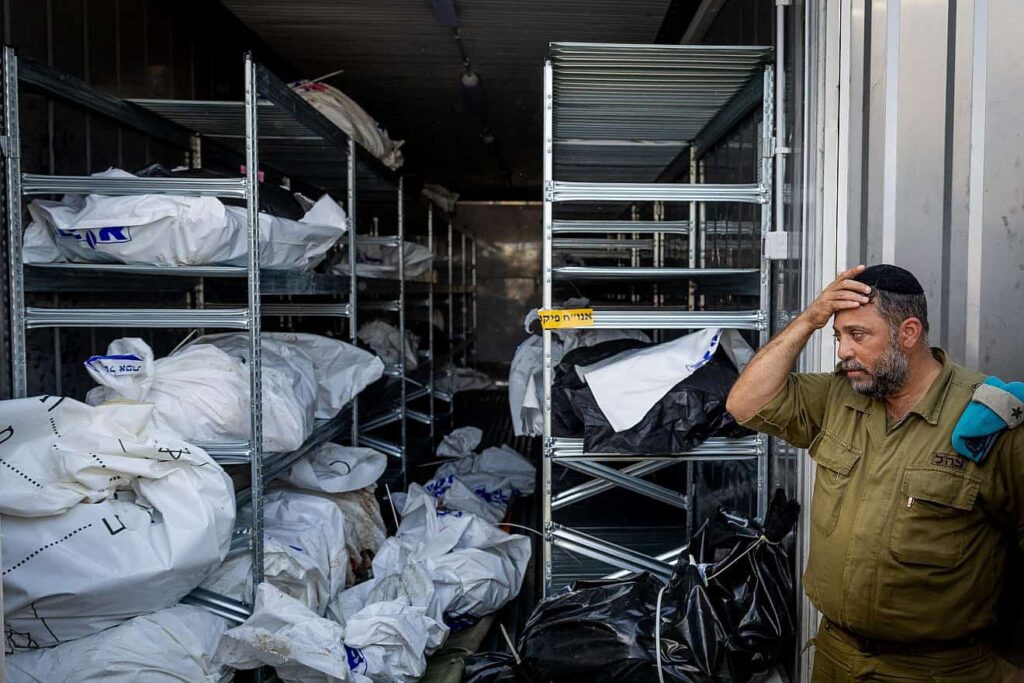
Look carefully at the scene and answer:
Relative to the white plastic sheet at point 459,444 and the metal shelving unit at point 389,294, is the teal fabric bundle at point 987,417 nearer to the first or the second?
the metal shelving unit at point 389,294

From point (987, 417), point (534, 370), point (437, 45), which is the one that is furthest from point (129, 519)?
point (437, 45)

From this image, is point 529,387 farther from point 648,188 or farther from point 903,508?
point 903,508

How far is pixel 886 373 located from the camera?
1833mm

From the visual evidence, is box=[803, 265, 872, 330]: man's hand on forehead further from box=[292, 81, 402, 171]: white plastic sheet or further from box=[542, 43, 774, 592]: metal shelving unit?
box=[292, 81, 402, 171]: white plastic sheet

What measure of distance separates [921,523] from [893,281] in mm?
544

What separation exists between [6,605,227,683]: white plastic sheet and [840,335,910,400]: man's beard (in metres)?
2.10

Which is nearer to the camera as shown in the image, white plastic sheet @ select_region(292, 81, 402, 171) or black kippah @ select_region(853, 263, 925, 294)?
black kippah @ select_region(853, 263, 925, 294)

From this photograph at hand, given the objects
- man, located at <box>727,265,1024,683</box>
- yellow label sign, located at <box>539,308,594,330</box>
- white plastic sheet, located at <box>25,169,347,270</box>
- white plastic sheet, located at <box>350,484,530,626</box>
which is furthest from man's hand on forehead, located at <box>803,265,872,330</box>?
white plastic sheet, located at <box>25,169,347,270</box>

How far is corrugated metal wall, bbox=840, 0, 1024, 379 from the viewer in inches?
70.6

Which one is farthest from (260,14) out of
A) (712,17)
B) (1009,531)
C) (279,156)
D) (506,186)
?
(506,186)

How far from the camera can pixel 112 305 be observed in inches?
150

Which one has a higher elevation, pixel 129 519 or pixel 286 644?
pixel 129 519

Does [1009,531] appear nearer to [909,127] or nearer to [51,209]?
[909,127]

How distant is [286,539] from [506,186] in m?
8.97
